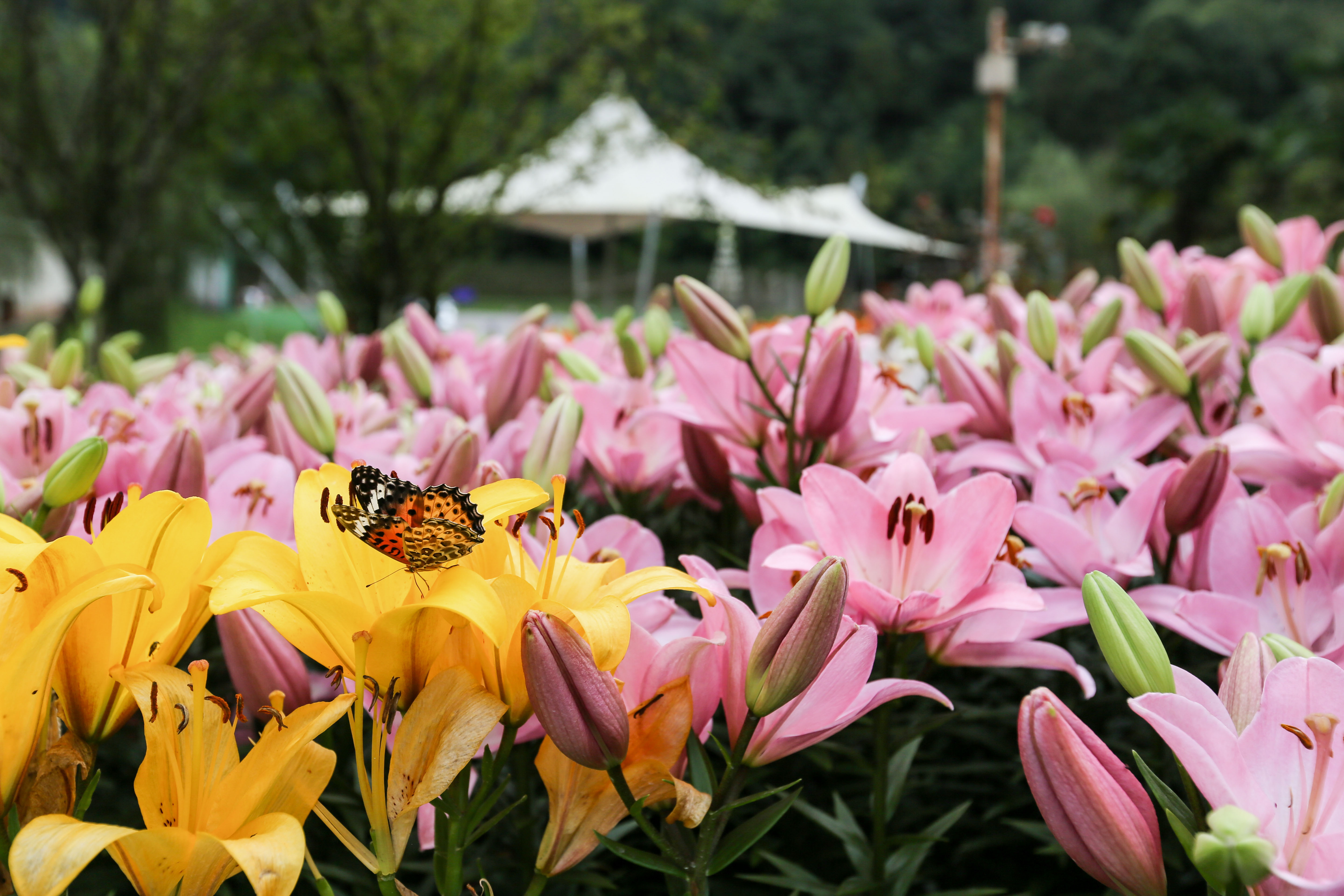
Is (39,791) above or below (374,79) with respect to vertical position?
below

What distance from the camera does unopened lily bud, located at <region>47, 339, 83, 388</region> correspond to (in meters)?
1.14

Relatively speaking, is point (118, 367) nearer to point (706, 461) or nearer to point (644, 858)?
point (706, 461)

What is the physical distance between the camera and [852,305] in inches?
558

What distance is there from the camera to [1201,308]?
1.10 metres

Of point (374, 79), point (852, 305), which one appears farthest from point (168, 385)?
point (852, 305)

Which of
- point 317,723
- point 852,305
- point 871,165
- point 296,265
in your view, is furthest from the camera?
point 871,165

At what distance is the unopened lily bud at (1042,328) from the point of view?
104cm

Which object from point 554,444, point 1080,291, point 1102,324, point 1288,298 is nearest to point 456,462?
point 554,444

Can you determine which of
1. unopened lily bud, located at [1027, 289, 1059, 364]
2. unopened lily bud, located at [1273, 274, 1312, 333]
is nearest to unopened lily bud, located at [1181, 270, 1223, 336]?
unopened lily bud, located at [1273, 274, 1312, 333]

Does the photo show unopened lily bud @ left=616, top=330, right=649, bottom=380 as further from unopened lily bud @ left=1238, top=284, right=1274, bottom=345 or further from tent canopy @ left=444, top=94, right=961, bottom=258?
tent canopy @ left=444, top=94, right=961, bottom=258

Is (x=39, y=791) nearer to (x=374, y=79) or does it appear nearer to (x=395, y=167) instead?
(x=395, y=167)

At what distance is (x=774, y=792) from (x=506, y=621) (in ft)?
0.48

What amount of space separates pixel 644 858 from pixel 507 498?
166mm

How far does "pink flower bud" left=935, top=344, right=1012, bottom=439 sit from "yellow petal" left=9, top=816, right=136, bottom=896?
693 mm
